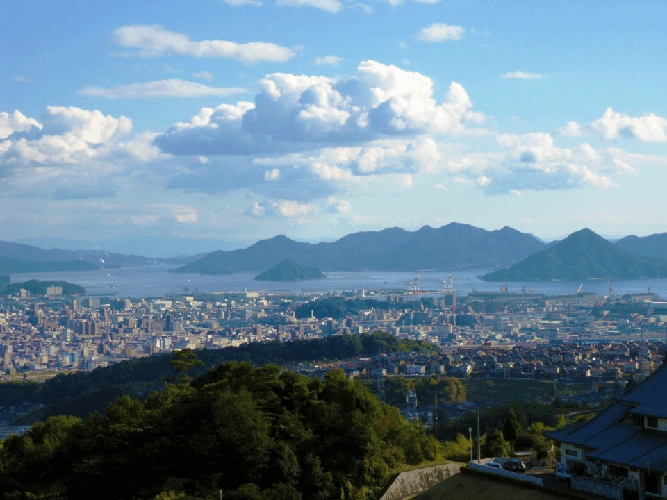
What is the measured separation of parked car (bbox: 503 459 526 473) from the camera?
1179 centimetres

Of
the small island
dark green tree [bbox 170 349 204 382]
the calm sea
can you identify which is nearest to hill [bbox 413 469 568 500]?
dark green tree [bbox 170 349 204 382]

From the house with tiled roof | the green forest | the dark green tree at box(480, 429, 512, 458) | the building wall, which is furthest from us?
the dark green tree at box(480, 429, 512, 458)

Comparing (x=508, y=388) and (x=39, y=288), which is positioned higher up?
(x=39, y=288)

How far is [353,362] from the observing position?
156ft

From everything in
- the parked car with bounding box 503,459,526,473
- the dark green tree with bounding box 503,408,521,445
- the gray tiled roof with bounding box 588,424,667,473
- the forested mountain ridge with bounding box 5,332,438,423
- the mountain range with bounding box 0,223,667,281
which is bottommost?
the forested mountain ridge with bounding box 5,332,438,423

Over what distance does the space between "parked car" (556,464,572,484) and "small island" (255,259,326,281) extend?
140m

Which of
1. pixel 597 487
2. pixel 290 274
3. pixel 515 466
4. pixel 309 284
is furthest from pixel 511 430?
pixel 290 274

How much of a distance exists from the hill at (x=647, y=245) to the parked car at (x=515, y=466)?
13739cm

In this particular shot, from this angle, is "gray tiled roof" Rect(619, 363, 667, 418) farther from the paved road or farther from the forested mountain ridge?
the forested mountain ridge

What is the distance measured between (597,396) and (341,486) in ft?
62.8

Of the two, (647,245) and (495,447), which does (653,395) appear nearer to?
(495,447)

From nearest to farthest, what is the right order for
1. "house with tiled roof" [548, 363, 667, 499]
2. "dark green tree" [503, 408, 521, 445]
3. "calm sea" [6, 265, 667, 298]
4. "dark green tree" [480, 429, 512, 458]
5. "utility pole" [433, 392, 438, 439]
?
"house with tiled roof" [548, 363, 667, 499]
"dark green tree" [480, 429, 512, 458]
"dark green tree" [503, 408, 521, 445]
"utility pole" [433, 392, 438, 439]
"calm sea" [6, 265, 667, 298]

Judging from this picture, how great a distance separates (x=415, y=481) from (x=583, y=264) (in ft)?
398

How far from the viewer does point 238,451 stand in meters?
13.9
